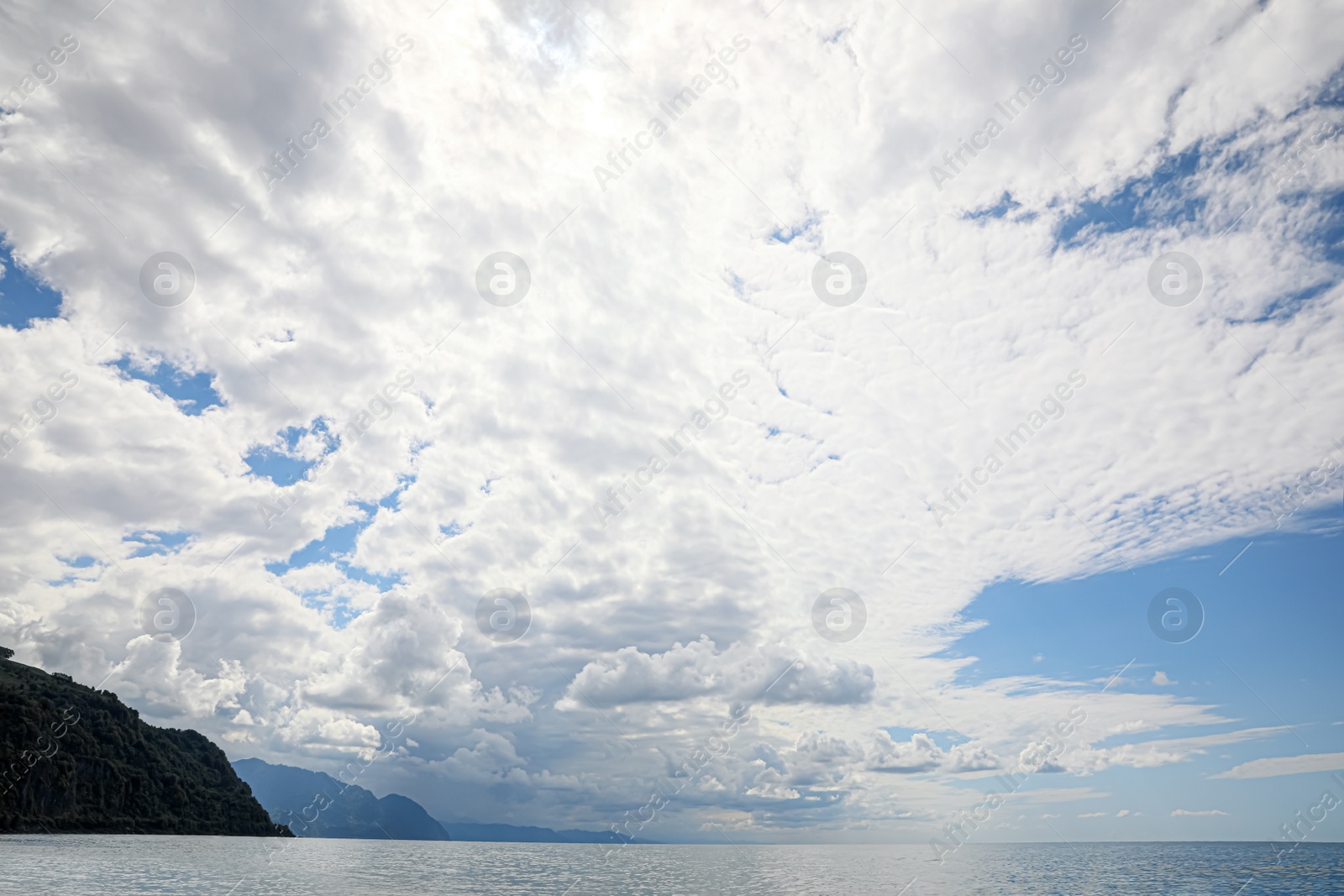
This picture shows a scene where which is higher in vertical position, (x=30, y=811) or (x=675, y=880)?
(x=30, y=811)

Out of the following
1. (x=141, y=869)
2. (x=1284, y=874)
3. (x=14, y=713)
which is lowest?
(x=1284, y=874)

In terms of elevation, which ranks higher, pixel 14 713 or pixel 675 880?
pixel 14 713

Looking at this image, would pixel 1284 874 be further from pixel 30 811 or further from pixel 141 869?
pixel 30 811

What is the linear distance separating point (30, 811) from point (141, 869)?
135723mm

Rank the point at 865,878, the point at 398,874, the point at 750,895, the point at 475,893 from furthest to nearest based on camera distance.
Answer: the point at 865,878 < the point at 398,874 < the point at 750,895 < the point at 475,893

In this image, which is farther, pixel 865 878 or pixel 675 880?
pixel 865 878

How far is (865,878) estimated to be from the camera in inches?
4510

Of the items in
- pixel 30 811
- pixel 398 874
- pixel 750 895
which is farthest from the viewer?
pixel 30 811

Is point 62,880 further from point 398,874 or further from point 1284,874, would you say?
point 1284,874

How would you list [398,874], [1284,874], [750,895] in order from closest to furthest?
[750,895], [398,874], [1284,874]

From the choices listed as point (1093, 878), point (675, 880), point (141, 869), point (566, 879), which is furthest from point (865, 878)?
point (141, 869)

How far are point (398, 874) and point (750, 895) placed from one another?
5460cm

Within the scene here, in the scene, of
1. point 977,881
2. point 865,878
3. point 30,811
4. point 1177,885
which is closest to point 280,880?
point 865,878

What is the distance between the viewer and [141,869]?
82.4 metres
